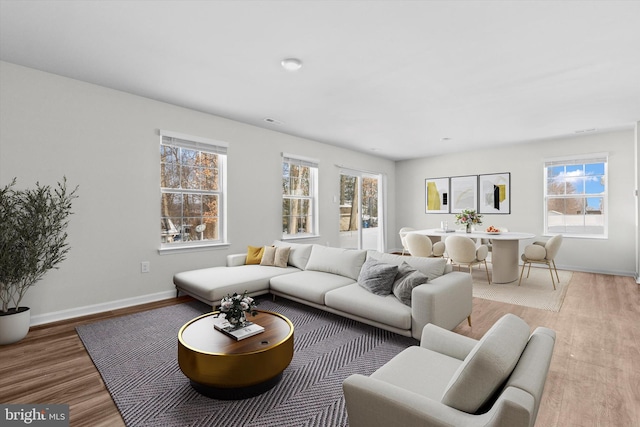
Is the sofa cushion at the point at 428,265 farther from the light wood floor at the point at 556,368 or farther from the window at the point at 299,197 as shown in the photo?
the window at the point at 299,197

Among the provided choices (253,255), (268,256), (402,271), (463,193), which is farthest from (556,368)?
(463,193)

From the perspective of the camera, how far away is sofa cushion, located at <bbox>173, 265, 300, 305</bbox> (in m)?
3.42

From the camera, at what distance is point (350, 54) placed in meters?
2.81

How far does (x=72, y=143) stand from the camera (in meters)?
3.37

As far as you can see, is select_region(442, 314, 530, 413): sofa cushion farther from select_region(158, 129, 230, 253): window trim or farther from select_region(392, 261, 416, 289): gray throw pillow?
select_region(158, 129, 230, 253): window trim

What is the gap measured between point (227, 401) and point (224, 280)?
178cm

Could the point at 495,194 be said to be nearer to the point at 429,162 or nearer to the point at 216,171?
the point at 429,162

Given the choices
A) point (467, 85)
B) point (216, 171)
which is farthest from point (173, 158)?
point (467, 85)

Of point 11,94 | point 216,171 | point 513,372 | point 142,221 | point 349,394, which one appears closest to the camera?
point 513,372

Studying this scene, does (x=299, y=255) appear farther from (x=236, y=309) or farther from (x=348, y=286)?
(x=236, y=309)

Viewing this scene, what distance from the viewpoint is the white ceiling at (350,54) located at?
87.4 inches

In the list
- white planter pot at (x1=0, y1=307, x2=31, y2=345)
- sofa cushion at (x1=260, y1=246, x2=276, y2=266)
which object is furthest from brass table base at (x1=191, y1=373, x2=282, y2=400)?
sofa cushion at (x1=260, y1=246, x2=276, y2=266)

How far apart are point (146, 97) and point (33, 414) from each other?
3.37 m

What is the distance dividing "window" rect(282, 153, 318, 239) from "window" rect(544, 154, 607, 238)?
4654 mm
